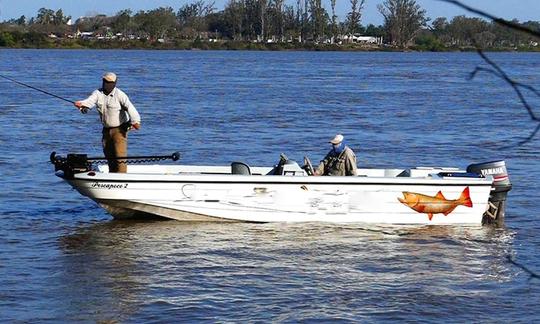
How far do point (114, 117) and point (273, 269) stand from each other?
327cm

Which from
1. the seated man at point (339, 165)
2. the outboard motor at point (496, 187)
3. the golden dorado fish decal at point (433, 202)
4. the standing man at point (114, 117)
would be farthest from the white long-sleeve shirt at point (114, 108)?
the outboard motor at point (496, 187)

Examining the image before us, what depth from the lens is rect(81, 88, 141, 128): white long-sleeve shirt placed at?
13.0 metres

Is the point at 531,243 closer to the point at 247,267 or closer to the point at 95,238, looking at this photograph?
the point at 247,267

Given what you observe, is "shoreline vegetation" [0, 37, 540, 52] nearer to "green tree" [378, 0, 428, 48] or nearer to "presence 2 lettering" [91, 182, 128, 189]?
"green tree" [378, 0, 428, 48]

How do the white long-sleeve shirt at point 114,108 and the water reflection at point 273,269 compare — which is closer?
the water reflection at point 273,269

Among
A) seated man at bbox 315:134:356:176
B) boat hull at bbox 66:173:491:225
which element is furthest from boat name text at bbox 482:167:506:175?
seated man at bbox 315:134:356:176

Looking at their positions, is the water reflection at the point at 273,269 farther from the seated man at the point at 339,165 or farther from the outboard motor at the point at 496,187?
the seated man at the point at 339,165

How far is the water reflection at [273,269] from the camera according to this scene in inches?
373

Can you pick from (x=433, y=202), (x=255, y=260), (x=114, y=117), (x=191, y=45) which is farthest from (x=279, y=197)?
(x=191, y=45)

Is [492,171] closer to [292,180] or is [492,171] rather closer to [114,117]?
[292,180]

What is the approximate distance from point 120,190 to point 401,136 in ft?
46.6

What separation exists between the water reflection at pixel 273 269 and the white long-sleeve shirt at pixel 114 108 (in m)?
1.26

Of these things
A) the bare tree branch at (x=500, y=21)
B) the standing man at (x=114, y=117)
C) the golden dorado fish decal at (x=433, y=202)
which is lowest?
the golden dorado fish decal at (x=433, y=202)

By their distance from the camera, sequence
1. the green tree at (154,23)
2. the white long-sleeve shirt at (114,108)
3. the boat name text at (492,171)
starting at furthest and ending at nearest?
the green tree at (154,23)
the boat name text at (492,171)
the white long-sleeve shirt at (114,108)
